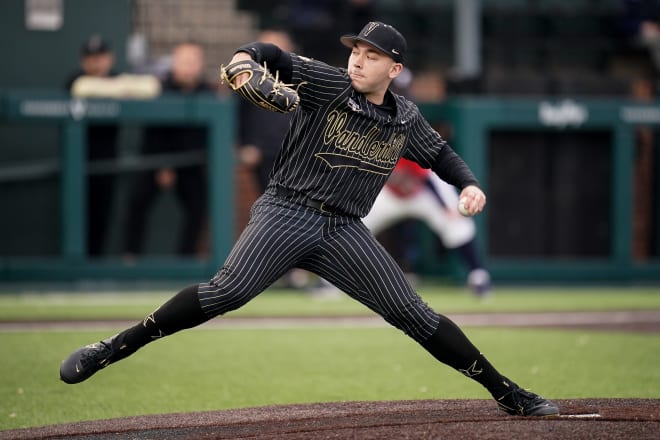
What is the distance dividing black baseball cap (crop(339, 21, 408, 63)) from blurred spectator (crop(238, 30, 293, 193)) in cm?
648

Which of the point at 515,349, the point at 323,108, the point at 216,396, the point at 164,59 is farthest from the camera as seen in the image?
the point at 164,59

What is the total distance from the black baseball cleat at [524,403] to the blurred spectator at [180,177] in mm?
7192

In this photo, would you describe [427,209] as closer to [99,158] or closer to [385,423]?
[99,158]

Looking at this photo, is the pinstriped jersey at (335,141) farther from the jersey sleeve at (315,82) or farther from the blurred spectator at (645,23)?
the blurred spectator at (645,23)

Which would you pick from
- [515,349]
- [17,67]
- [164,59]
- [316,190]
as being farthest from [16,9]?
[316,190]

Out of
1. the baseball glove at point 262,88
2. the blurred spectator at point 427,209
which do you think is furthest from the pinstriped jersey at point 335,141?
the blurred spectator at point 427,209

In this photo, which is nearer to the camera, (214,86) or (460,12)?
(214,86)

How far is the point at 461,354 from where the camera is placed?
509 centimetres

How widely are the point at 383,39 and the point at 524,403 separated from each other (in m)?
1.70

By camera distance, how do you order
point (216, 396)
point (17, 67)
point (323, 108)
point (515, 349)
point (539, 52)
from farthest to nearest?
1. point (539, 52)
2. point (17, 67)
3. point (515, 349)
4. point (216, 396)
5. point (323, 108)

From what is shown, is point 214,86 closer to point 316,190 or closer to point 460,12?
point 460,12

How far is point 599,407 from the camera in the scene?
5344mm

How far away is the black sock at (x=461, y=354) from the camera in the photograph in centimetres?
509

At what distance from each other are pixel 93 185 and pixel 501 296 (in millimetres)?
4250
